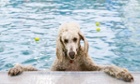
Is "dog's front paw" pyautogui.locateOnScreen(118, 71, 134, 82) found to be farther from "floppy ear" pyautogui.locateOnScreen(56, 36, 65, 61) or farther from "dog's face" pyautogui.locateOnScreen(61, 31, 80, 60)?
"floppy ear" pyautogui.locateOnScreen(56, 36, 65, 61)

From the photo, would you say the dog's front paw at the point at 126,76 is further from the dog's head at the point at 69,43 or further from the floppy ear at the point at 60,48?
the floppy ear at the point at 60,48

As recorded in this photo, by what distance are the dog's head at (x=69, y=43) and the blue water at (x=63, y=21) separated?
268 centimetres

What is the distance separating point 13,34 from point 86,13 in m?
3.93

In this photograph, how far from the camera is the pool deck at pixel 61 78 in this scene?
14.0 feet

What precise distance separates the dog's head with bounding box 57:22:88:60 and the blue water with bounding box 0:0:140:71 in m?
2.68

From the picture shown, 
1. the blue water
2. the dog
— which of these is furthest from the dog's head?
the blue water

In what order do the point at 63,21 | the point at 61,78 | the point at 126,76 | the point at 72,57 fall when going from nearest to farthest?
the point at 126,76 < the point at 61,78 < the point at 72,57 < the point at 63,21

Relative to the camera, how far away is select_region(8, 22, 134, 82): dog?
4410mm

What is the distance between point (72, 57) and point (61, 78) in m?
0.44

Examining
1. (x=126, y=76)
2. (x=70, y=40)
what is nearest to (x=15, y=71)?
(x=70, y=40)

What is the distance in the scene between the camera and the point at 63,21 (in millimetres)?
11664

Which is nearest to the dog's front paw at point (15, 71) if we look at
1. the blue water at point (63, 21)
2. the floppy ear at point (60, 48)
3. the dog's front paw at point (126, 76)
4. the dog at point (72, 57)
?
the dog at point (72, 57)

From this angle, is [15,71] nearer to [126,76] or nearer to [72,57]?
[72,57]

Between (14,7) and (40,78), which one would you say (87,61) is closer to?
(40,78)
